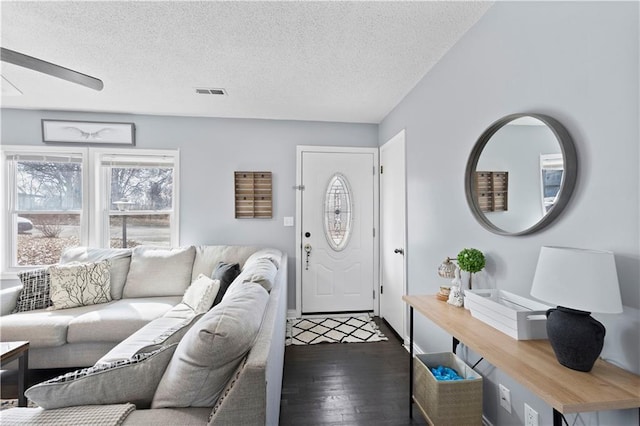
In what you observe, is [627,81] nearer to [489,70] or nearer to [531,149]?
[531,149]

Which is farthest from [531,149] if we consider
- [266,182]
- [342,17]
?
[266,182]

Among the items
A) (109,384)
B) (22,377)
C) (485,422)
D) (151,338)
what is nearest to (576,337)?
(485,422)

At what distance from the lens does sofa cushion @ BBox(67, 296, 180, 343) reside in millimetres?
2217

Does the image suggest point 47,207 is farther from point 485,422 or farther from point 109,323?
point 485,422

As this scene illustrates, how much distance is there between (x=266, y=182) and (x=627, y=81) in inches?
120

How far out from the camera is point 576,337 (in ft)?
3.08

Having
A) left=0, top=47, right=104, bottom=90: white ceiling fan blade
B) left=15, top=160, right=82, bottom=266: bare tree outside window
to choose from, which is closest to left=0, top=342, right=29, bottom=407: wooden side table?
left=0, top=47, right=104, bottom=90: white ceiling fan blade

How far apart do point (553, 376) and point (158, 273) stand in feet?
9.90

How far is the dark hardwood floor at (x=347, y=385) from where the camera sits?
1852 millimetres

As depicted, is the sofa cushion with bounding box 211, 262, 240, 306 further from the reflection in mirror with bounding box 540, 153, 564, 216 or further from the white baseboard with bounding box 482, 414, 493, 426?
the reflection in mirror with bounding box 540, 153, 564, 216

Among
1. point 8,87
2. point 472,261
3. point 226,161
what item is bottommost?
point 472,261

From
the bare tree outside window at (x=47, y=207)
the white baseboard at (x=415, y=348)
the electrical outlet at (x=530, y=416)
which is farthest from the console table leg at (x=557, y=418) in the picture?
the bare tree outside window at (x=47, y=207)

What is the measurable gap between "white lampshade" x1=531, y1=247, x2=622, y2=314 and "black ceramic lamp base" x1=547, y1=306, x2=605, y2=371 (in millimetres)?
89

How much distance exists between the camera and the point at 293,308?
3.57 meters
